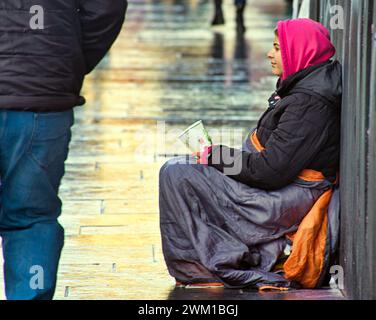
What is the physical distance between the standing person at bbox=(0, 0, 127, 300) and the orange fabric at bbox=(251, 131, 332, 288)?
129 cm

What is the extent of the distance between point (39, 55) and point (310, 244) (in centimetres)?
175

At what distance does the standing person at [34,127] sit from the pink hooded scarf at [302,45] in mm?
1209

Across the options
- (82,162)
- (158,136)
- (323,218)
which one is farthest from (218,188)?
(158,136)

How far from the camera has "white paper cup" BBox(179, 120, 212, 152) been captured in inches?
240

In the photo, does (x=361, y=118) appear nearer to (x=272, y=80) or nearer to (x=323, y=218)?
(x=323, y=218)

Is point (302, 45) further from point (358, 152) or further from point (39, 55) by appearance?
point (39, 55)

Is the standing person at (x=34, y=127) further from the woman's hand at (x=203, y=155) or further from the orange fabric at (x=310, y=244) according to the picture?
the orange fabric at (x=310, y=244)

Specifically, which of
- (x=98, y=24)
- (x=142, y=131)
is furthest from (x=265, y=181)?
(x=142, y=131)

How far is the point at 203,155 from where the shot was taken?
20.2 ft

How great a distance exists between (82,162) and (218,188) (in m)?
3.45

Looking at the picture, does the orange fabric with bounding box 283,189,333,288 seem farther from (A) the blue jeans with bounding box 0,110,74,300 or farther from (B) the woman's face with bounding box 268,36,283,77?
(A) the blue jeans with bounding box 0,110,74,300

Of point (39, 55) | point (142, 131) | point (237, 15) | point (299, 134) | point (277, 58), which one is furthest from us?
point (237, 15)

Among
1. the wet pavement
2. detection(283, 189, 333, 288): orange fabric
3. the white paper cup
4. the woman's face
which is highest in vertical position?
the woman's face

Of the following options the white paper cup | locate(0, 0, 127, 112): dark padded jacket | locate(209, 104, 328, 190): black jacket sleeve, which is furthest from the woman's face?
locate(0, 0, 127, 112): dark padded jacket
